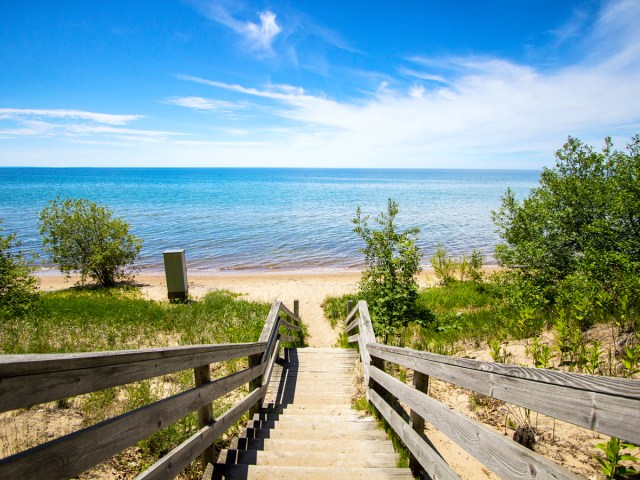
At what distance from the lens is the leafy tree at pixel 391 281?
748cm

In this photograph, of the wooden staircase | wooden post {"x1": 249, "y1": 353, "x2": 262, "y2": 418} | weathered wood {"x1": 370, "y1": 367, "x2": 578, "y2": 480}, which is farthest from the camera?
wooden post {"x1": 249, "y1": 353, "x2": 262, "y2": 418}

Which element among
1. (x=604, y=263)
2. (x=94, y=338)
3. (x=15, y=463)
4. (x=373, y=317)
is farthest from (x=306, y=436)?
(x=604, y=263)

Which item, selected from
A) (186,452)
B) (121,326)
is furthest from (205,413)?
(121,326)

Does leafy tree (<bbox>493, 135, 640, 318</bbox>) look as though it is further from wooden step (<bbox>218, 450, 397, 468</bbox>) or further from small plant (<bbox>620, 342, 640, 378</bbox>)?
wooden step (<bbox>218, 450, 397, 468</bbox>)

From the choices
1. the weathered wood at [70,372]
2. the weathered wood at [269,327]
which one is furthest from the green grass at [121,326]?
the weathered wood at [70,372]

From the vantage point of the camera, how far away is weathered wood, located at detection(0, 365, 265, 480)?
4.15ft

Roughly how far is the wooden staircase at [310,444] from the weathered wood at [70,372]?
4.83 ft

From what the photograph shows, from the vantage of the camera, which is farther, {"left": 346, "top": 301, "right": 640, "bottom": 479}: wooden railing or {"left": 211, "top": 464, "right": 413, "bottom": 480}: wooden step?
{"left": 211, "top": 464, "right": 413, "bottom": 480}: wooden step

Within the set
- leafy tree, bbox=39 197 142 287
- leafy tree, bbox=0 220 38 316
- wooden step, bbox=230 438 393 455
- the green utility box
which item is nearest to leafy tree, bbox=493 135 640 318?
wooden step, bbox=230 438 393 455

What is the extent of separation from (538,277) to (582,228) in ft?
5.12

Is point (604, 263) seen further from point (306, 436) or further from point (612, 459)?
point (306, 436)

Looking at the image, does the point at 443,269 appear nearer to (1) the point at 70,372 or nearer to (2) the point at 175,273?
(2) the point at 175,273

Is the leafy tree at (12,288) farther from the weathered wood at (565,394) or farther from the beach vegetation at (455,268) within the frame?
the beach vegetation at (455,268)

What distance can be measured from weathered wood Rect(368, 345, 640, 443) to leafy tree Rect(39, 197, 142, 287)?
1662 cm
